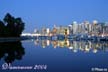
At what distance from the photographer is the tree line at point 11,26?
102681 millimetres

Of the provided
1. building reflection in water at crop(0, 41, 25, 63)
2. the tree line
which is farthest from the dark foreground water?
the tree line

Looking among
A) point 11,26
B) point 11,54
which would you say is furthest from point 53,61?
point 11,26

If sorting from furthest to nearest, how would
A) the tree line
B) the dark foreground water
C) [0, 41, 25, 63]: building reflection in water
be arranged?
the tree line, [0, 41, 25, 63]: building reflection in water, the dark foreground water

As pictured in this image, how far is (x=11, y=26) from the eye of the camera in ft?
363

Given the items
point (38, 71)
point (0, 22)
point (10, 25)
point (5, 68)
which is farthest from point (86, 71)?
point (10, 25)

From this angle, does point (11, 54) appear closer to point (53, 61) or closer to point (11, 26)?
point (53, 61)

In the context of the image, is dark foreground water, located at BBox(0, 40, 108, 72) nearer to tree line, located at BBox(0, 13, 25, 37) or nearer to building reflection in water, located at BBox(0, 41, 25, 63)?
building reflection in water, located at BBox(0, 41, 25, 63)

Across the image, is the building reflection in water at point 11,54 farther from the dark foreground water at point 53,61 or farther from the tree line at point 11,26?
the tree line at point 11,26

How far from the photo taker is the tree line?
10268cm

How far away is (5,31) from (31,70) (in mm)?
93568

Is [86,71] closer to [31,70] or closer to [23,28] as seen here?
[31,70]

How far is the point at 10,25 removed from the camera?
110625 mm

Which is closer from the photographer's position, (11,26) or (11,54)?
(11,54)

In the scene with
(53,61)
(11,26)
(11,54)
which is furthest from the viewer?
(11,26)
